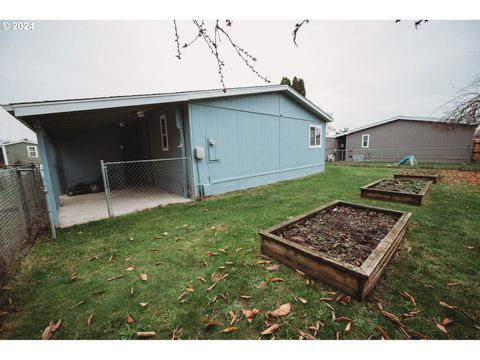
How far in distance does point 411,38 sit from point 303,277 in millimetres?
2985

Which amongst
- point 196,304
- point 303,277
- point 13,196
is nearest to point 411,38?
Answer: point 303,277

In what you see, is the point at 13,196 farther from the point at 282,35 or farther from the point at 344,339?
the point at 344,339

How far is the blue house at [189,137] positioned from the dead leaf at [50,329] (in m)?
3.12

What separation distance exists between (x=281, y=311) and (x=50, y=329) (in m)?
1.99

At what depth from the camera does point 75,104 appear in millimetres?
4293

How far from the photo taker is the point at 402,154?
56.5 feet

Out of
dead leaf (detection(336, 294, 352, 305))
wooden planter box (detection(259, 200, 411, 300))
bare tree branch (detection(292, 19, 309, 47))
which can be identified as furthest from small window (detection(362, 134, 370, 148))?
bare tree branch (detection(292, 19, 309, 47))

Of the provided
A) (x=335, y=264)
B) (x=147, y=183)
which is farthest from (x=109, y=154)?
(x=335, y=264)

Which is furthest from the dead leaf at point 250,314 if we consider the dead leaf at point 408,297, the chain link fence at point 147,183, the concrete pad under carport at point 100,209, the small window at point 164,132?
the small window at point 164,132

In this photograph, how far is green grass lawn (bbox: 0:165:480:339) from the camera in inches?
65.7

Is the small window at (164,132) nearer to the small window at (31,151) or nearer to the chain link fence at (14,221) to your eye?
the chain link fence at (14,221)

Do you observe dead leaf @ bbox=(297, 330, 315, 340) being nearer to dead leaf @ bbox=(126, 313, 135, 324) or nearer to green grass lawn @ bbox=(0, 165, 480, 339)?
green grass lawn @ bbox=(0, 165, 480, 339)

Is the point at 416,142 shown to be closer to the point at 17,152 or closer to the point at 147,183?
the point at 147,183

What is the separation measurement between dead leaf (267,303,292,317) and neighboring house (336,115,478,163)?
57.7 feet
